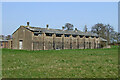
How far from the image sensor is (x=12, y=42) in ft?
152

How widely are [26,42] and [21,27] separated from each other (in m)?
4.75

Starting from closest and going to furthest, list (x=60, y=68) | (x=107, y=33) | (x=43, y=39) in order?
(x=60, y=68)
(x=43, y=39)
(x=107, y=33)

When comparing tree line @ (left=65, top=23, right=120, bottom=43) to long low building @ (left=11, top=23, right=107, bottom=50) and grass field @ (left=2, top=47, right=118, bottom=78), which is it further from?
grass field @ (left=2, top=47, right=118, bottom=78)

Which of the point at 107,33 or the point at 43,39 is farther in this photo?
the point at 107,33

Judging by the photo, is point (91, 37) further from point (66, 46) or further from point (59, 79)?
point (59, 79)

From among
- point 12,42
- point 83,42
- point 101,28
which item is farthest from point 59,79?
point 101,28

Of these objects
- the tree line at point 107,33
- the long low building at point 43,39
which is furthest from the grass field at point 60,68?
the tree line at point 107,33

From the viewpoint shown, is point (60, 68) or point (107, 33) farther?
point (107, 33)

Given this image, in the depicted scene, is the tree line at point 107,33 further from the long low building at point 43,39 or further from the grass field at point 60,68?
the grass field at point 60,68

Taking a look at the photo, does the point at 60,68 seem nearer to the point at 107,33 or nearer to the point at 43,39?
the point at 43,39

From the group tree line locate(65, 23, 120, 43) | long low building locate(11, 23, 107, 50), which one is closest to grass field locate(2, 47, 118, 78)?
long low building locate(11, 23, 107, 50)

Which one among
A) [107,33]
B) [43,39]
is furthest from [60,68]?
[107,33]

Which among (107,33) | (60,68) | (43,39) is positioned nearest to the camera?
(60,68)

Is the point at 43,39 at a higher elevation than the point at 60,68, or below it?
higher
